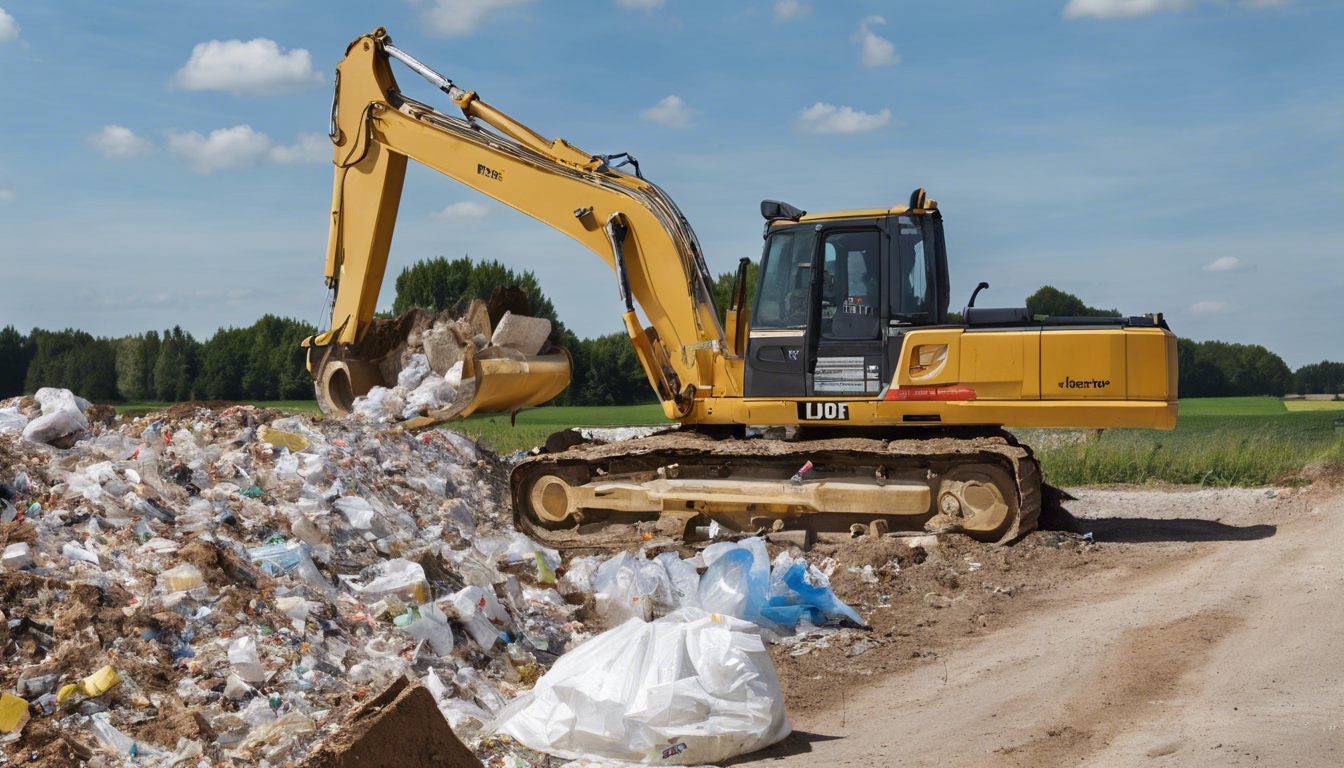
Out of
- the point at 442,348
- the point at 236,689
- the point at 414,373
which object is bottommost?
the point at 236,689

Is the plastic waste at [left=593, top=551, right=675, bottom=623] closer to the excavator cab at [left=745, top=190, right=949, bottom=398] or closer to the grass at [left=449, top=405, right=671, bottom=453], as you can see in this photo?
the excavator cab at [left=745, top=190, right=949, bottom=398]

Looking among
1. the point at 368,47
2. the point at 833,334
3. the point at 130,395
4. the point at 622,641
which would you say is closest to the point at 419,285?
the point at 130,395

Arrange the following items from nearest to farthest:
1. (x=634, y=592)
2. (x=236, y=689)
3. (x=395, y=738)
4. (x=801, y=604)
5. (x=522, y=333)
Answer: (x=395, y=738)
(x=236, y=689)
(x=801, y=604)
(x=634, y=592)
(x=522, y=333)

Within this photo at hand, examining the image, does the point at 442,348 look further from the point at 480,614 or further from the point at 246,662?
the point at 246,662

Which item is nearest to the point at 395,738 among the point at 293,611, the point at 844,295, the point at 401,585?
the point at 293,611

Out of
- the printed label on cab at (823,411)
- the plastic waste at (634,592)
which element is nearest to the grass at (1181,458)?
the printed label on cab at (823,411)

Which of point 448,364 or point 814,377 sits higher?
point 448,364

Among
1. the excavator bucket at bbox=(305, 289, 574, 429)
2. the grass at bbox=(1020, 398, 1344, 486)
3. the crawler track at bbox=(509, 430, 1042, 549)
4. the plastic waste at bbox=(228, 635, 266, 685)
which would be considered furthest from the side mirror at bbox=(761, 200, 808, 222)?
the grass at bbox=(1020, 398, 1344, 486)

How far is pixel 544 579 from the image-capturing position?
297 inches

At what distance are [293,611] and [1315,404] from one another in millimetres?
26036

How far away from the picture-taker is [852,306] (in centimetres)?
904

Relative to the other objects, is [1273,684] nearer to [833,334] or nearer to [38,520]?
[833,334]

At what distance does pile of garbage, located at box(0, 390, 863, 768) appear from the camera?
4.73m

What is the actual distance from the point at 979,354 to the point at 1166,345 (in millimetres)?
1395
